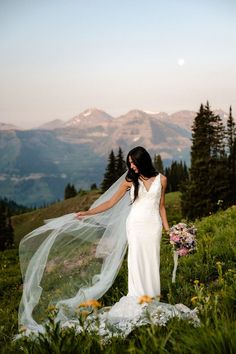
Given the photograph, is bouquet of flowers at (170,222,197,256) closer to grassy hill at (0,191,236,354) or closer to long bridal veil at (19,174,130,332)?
grassy hill at (0,191,236,354)

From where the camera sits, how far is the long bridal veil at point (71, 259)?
8602 mm

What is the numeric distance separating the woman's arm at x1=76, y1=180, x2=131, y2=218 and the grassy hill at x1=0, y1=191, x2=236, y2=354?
1612 mm

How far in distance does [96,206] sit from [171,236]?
1.90 meters

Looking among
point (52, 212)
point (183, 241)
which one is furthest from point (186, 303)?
point (52, 212)

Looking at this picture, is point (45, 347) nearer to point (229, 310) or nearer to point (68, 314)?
point (229, 310)

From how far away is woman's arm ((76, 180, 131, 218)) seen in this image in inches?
341

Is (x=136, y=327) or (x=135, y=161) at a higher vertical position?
(x=135, y=161)

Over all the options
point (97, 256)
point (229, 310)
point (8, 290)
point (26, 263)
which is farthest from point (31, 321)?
point (8, 290)

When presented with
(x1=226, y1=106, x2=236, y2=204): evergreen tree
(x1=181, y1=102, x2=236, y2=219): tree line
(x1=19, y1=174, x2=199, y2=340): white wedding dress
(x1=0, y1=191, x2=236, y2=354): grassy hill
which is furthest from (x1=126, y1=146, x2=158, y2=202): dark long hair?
(x1=226, y1=106, x2=236, y2=204): evergreen tree

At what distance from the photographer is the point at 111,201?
8961mm

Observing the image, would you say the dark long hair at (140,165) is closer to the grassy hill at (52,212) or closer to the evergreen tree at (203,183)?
the evergreen tree at (203,183)

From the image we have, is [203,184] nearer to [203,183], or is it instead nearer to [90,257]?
[203,183]

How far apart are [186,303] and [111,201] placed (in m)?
2.47

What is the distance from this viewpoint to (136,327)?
6059 mm
